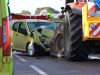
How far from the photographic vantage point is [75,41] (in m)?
15.6

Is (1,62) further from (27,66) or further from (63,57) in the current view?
(63,57)

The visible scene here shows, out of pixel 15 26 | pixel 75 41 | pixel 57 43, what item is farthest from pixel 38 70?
pixel 15 26

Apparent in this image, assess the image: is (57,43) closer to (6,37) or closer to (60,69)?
(60,69)

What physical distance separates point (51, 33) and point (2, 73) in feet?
42.1

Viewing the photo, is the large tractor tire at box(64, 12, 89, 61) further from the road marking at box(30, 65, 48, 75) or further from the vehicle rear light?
the vehicle rear light

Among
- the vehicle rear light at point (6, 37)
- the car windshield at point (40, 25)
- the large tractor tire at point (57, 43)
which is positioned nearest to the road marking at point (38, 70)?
the large tractor tire at point (57, 43)

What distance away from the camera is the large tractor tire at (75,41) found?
51.3 feet

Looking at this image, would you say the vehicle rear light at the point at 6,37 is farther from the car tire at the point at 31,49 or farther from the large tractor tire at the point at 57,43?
the car tire at the point at 31,49

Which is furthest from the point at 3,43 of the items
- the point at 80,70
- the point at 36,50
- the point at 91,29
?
the point at 36,50

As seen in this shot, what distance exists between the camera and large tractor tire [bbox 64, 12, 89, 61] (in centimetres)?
1562

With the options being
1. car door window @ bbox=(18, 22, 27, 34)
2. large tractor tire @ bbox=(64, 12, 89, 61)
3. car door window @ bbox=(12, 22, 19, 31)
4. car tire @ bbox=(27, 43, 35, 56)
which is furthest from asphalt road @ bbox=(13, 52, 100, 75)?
car door window @ bbox=(12, 22, 19, 31)

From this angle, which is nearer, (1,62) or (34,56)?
(1,62)

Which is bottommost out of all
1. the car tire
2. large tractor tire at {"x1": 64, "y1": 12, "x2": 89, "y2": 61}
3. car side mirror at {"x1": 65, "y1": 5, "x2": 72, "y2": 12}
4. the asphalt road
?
the asphalt road

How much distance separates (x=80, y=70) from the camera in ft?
43.9
